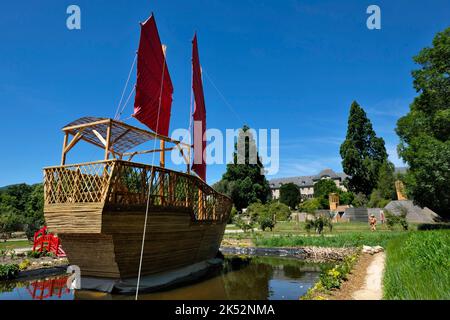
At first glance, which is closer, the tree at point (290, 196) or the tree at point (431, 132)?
the tree at point (431, 132)

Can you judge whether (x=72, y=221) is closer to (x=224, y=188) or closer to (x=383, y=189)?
(x=224, y=188)

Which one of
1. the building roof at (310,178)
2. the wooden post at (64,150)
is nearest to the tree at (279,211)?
the wooden post at (64,150)

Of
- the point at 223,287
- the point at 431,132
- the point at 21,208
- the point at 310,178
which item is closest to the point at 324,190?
the point at 310,178

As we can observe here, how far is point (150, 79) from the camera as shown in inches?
473

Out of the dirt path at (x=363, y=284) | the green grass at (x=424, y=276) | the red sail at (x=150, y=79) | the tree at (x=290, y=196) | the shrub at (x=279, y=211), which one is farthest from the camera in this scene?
the tree at (x=290, y=196)

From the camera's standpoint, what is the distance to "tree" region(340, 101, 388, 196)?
50000 millimetres

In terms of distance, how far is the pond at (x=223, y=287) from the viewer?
8.53 meters

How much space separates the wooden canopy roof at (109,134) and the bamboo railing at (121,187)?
0.84 m

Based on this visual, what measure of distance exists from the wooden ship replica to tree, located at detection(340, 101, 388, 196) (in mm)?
45121

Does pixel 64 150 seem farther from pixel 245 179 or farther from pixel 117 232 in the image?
pixel 245 179

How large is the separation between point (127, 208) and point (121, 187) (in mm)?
629

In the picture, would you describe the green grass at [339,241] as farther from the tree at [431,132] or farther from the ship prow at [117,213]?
the ship prow at [117,213]

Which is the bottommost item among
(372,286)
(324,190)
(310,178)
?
(372,286)
